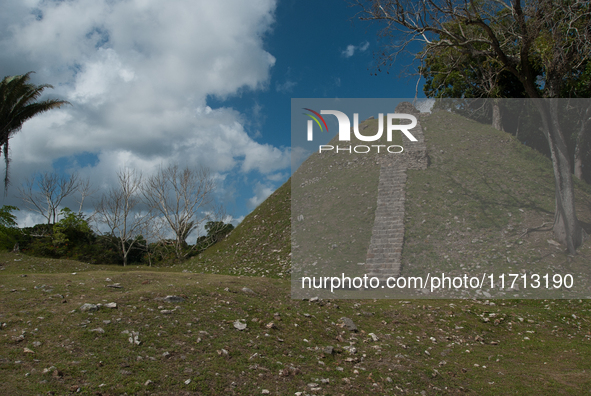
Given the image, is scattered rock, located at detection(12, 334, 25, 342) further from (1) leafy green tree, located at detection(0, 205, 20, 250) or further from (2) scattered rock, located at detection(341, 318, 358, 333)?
(1) leafy green tree, located at detection(0, 205, 20, 250)

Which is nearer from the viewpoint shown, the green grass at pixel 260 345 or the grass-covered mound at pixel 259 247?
the green grass at pixel 260 345

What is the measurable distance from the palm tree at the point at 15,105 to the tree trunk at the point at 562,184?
27.6m

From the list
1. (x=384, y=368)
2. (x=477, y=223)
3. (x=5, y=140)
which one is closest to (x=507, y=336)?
(x=384, y=368)

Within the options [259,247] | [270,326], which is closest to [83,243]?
[259,247]

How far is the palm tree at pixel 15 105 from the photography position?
2017 centimetres

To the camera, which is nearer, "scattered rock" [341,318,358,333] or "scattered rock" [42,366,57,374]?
"scattered rock" [42,366,57,374]

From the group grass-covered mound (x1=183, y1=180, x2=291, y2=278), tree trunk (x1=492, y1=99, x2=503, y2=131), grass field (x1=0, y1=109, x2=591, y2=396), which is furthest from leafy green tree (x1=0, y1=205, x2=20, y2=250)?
tree trunk (x1=492, y1=99, x2=503, y2=131)

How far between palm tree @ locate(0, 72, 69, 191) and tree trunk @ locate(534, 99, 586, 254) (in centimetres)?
2760

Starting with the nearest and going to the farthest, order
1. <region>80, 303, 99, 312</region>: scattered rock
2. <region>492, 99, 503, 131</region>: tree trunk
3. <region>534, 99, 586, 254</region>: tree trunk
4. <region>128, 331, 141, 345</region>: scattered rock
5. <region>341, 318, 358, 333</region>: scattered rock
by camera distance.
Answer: <region>128, 331, 141, 345</region>: scattered rock
<region>80, 303, 99, 312</region>: scattered rock
<region>341, 318, 358, 333</region>: scattered rock
<region>534, 99, 586, 254</region>: tree trunk
<region>492, 99, 503, 131</region>: tree trunk

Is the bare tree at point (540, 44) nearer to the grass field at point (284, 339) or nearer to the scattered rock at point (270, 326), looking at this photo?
the grass field at point (284, 339)

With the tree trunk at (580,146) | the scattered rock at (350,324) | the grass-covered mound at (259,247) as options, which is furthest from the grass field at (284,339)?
the tree trunk at (580,146)

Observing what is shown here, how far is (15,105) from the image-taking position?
2044cm

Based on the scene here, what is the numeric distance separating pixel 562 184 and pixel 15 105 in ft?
97.2

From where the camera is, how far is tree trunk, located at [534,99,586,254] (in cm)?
1434
